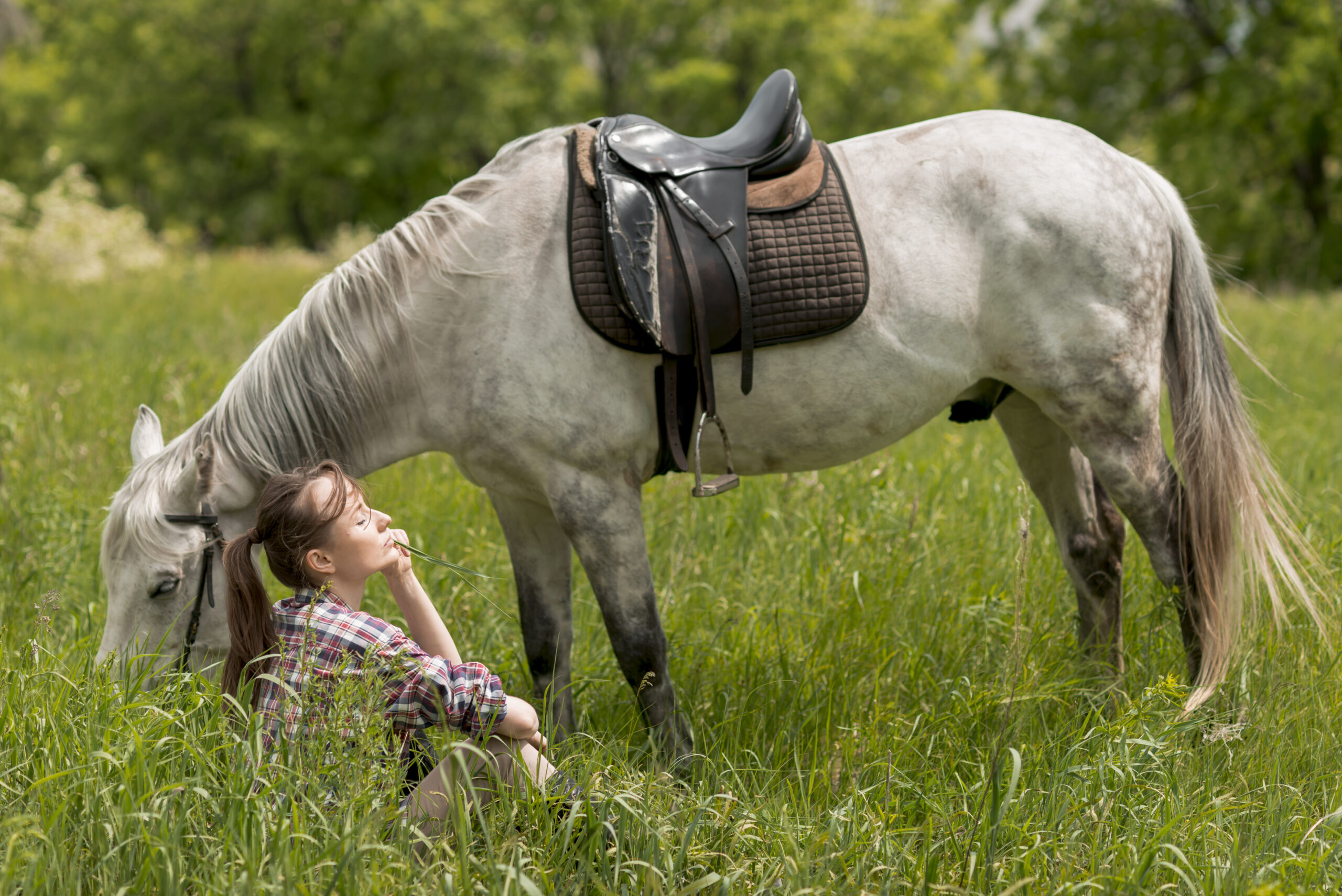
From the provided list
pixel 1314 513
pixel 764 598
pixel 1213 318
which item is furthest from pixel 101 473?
pixel 1314 513

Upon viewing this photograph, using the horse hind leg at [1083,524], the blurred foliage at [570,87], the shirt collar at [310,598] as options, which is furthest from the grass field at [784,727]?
the blurred foliage at [570,87]

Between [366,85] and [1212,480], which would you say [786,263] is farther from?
[366,85]

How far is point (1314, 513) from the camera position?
4164mm

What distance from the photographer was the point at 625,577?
273 cm

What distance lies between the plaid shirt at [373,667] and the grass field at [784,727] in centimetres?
19

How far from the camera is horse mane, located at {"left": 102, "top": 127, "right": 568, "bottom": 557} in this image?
2691 millimetres

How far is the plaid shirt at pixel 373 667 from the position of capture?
2.10 metres

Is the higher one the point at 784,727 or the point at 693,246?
the point at 693,246

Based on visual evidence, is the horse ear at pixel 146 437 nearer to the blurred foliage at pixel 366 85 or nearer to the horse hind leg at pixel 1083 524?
the horse hind leg at pixel 1083 524

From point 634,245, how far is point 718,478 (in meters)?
0.73

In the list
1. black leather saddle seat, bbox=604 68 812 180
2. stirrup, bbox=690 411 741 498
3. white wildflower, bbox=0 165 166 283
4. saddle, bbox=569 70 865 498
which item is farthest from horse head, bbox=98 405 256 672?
white wildflower, bbox=0 165 166 283

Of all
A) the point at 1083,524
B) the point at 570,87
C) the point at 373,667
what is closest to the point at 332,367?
the point at 373,667

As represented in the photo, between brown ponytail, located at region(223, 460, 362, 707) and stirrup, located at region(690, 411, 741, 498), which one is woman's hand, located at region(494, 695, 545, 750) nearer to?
brown ponytail, located at region(223, 460, 362, 707)

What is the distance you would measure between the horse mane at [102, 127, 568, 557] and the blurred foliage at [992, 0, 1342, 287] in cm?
1982
